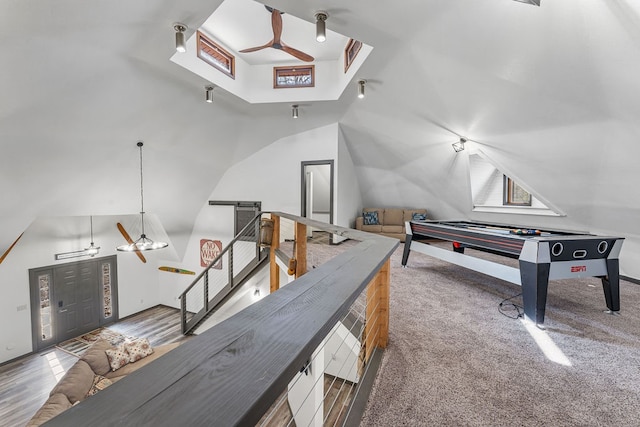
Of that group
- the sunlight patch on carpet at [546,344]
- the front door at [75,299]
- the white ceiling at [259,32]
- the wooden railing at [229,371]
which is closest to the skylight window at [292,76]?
the white ceiling at [259,32]

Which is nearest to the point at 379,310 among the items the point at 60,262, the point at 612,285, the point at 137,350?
the point at 612,285

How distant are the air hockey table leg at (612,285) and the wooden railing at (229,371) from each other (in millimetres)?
3034

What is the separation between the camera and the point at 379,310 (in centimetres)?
193

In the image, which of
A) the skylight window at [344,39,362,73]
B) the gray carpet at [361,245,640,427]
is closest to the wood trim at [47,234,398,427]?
the gray carpet at [361,245,640,427]

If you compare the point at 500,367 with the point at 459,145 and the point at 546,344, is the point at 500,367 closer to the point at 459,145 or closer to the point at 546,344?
the point at 546,344

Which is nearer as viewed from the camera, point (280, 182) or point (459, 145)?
point (459, 145)

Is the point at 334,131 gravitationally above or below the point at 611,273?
above

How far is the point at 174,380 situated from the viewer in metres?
0.46

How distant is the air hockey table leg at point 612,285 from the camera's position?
2.58 meters

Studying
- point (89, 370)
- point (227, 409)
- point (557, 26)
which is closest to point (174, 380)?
point (227, 409)

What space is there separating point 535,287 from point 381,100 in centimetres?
321

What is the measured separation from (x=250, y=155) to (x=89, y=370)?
15.3ft

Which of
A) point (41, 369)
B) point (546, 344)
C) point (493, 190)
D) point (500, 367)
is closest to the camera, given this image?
point (500, 367)

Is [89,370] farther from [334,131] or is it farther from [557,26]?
[557,26]
